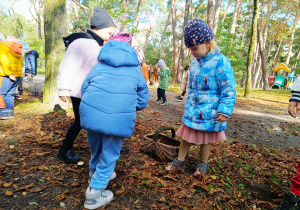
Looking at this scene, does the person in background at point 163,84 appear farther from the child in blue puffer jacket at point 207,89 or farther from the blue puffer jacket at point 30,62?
the child in blue puffer jacket at point 207,89

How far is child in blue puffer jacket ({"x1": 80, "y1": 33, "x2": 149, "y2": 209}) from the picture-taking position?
173 cm

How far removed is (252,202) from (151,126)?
2836mm

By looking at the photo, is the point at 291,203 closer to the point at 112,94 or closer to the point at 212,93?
the point at 212,93

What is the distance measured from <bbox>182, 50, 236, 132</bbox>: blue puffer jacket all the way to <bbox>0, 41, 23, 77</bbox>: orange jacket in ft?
14.2

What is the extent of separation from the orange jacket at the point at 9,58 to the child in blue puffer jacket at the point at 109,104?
360cm

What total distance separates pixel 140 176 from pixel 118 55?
5.05ft

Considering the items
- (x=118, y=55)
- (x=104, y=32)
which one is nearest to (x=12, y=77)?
(x=104, y=32)

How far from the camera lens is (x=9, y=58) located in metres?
4.33

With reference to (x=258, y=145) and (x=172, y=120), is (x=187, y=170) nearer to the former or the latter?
(x=258, y=145)

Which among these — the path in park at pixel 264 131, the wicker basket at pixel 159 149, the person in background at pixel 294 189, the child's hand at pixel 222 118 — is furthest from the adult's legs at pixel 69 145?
the path in park at pixel 264 131

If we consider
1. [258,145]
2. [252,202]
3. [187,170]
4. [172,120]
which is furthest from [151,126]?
[252,202]

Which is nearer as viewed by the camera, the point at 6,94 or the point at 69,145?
the point at 69,145

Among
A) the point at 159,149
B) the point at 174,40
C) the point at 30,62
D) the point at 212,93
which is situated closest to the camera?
the point at 212,93

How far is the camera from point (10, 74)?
175 inches
